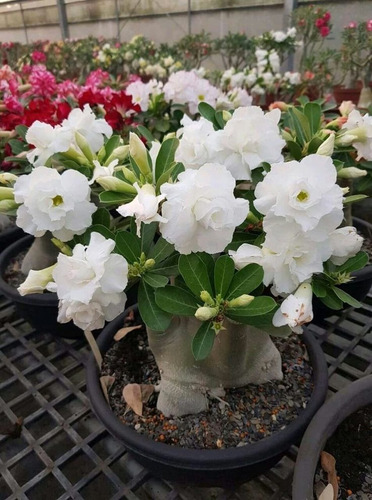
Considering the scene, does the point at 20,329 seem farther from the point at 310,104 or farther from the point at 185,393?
the point at 310,104

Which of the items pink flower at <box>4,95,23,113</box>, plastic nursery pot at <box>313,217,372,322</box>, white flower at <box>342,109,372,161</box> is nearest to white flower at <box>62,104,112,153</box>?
white flower at <box>342,109,372,161</box>

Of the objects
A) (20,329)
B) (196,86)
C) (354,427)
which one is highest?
(196,86)

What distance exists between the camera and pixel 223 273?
615mm

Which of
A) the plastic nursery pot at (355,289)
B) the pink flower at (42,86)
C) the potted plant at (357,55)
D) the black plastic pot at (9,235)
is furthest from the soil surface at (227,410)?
the potted plant at (357,55)

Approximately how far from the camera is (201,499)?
2.87 ft

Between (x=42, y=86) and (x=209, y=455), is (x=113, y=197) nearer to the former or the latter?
(x=209, y=455)

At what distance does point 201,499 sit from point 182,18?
259 inches

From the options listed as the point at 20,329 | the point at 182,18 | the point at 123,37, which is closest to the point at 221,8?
the point at 182,18

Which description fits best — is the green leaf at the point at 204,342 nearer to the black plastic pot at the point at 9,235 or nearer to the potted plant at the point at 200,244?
the potted plant at the point at 200,244

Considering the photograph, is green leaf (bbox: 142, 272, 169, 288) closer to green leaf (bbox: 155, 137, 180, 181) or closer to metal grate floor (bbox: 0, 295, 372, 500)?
green leaf (bbox: 155, 137, 180, 181)

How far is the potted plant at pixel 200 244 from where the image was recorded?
1.76 feet

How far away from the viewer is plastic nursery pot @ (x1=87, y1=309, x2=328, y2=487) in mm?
699

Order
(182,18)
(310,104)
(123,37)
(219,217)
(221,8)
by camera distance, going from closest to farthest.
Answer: (219,217)
(310,104)
(221,8)
(182,18)
(123,37)

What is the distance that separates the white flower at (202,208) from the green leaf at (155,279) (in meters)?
0.09
